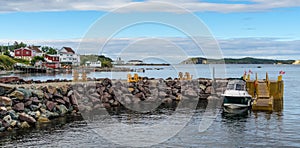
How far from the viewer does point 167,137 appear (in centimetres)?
2522

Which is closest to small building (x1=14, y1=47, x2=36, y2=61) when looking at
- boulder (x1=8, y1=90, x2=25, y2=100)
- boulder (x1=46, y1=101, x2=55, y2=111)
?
boulder (x1=46, y1=101, x2=55, y2=111)

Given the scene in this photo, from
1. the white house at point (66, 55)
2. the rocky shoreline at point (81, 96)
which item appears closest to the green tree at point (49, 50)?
the white house at point (66, 55)

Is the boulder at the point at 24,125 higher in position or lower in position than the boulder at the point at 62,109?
lower

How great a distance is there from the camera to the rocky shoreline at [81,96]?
29.3 m

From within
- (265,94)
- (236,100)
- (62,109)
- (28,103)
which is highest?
(265,94)

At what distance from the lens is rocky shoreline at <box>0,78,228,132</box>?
96.1ft

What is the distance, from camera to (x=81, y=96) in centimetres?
3722

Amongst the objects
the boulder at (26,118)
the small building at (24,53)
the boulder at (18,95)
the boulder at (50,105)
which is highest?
the small building at (24,53)

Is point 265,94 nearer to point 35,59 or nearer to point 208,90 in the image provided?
point 208,90

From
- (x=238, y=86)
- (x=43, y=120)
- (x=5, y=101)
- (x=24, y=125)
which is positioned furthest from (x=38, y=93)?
(x=238, y=86)

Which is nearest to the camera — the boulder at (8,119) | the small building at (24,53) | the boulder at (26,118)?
the boulder at (8,119)

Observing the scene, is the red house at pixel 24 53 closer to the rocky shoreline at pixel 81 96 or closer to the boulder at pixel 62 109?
the rocky shoreline at pixel 81 96

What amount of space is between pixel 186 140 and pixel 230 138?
2874 mm

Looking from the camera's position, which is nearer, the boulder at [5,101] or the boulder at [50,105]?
the boulder at [5,101]
